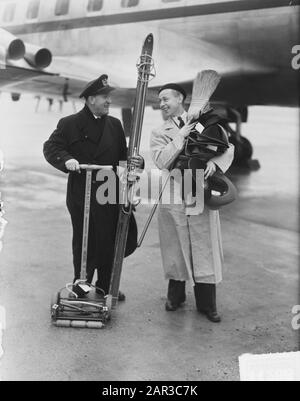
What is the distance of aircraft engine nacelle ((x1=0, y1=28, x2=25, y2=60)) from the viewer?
4.11 m

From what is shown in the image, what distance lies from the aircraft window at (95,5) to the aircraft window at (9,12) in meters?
1.81

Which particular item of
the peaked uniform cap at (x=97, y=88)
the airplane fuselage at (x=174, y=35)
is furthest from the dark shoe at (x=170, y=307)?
the airplane fuselage at (x=174, y=35)

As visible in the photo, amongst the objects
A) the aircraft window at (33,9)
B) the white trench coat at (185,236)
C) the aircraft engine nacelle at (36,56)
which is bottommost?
the white trench coat at (185,236)

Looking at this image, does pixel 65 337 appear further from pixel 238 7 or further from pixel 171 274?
pixel 238 7

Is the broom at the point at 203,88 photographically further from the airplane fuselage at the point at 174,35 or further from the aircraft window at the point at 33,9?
the airplane fuselage at the point at 174,35

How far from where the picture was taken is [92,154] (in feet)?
10.5

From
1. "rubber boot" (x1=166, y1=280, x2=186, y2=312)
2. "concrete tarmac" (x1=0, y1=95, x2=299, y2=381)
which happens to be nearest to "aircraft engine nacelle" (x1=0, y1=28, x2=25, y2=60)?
"concrete tarmac" (x1=0, y1=95, x2=299, y2=381)

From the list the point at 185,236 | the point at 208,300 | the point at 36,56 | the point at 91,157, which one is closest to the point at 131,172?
the point at 91,157

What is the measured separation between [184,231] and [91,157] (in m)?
0.78

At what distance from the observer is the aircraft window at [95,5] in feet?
20.2

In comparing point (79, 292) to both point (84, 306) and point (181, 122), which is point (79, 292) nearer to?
point (84, 306)

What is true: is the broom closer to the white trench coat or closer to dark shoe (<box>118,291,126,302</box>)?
the white trench coat

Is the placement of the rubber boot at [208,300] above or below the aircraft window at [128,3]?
below

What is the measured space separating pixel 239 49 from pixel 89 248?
13.8 ft
